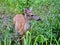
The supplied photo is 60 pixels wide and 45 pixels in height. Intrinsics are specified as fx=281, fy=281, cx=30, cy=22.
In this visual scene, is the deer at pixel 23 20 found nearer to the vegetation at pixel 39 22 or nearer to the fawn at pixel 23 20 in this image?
the fawn at pixel 23 20

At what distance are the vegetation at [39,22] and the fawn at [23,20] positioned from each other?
11 centimetres

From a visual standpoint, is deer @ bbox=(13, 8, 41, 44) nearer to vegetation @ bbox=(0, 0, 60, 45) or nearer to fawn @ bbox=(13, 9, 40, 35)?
fawn @ bbox=(13, 9, 40, 35)

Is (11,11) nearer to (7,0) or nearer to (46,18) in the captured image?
(7,0)

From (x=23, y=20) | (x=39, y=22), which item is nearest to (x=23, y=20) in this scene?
(x=23, y=20)

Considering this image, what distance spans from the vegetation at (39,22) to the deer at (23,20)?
0.33 ft

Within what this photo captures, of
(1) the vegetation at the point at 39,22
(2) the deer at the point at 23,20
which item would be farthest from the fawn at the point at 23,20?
(1) the vegetation at the point at 39,22

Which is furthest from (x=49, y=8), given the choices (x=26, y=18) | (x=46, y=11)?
(x=26, y=18)

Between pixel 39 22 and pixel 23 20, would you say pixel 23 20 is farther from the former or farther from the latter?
pixel 39 22

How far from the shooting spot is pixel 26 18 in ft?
19.7

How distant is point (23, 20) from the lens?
568 centimetres

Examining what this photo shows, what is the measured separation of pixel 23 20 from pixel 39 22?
0.35 meters

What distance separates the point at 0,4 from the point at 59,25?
5.64 feet

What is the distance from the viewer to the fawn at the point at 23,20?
212 inches

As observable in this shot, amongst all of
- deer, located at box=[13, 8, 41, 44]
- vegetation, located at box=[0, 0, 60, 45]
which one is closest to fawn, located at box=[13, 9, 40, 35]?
deer, located at box=[13, 8, 41, 44]
